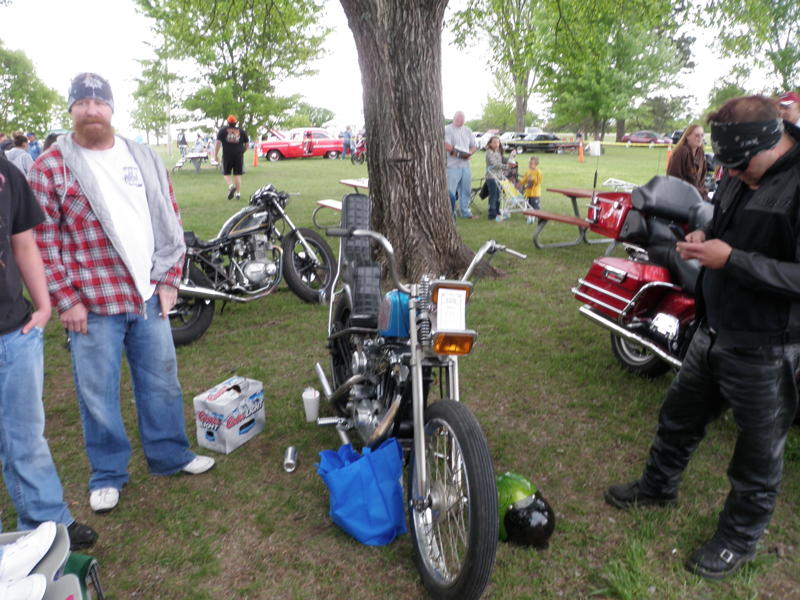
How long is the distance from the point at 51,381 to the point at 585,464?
391cm

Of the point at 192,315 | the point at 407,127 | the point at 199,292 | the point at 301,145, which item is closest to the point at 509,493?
the point at 199,292

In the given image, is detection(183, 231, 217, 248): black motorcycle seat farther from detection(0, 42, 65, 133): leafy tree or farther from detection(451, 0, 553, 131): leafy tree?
detection(0, 42, 65, 133): leafy tree

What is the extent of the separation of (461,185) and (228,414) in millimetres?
8555

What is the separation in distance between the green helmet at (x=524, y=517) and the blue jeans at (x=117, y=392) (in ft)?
5.65

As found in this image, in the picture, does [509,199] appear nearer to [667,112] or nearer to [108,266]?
[108,266]

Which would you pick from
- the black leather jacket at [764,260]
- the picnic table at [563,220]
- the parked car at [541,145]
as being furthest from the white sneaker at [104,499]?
the parked car at [541,145]

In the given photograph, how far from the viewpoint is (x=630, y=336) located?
11.9 ft

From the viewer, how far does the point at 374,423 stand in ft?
9.52

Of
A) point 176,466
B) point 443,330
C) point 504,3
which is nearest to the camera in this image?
point 443,330

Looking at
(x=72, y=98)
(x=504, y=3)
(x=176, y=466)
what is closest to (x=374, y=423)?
(x=176, y=466)

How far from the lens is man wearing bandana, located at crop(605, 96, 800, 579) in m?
2.08

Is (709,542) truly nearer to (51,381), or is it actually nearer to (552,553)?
(552,553)

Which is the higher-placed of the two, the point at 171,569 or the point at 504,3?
the point at 504,3

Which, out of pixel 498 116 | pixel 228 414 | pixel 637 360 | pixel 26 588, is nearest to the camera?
pixel 26 588
